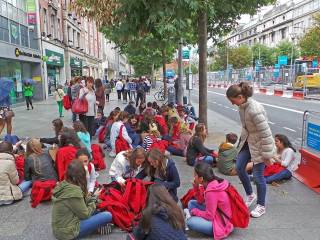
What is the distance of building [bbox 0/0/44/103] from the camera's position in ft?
70.5

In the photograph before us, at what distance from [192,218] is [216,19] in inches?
361

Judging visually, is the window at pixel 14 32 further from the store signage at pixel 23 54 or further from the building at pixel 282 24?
the building at pixel 282 24

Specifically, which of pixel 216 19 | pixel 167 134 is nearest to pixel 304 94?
pixel 216 19

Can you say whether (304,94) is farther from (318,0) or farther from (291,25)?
(291,25)

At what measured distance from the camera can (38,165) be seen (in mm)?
6043

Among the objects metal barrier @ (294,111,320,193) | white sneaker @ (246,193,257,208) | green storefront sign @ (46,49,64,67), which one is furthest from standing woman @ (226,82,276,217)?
green storefront sign @ (46,49,64,67)

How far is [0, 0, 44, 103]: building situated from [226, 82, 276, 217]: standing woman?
16.8 metres

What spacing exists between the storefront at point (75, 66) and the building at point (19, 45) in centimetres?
1041

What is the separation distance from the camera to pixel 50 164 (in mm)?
6078

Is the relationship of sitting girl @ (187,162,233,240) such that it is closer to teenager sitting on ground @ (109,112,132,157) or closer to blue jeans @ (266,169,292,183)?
blue jeans @ (266,169,292,183)

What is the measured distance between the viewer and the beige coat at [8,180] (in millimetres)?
5625

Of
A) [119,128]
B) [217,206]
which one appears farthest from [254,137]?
[119,128]

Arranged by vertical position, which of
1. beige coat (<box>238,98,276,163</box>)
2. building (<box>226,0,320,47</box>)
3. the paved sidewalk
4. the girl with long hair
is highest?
building (<box>226,0,320,47</box>)

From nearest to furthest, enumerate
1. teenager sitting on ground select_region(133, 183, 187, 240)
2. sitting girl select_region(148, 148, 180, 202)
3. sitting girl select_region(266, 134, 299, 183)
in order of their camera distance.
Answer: teenager sitting on ground select_region(133, 183, 187, 240) < sitting girl select_region(148, 148, 180, 202) < sitting girl select_region(266, 134, 299, 183)
